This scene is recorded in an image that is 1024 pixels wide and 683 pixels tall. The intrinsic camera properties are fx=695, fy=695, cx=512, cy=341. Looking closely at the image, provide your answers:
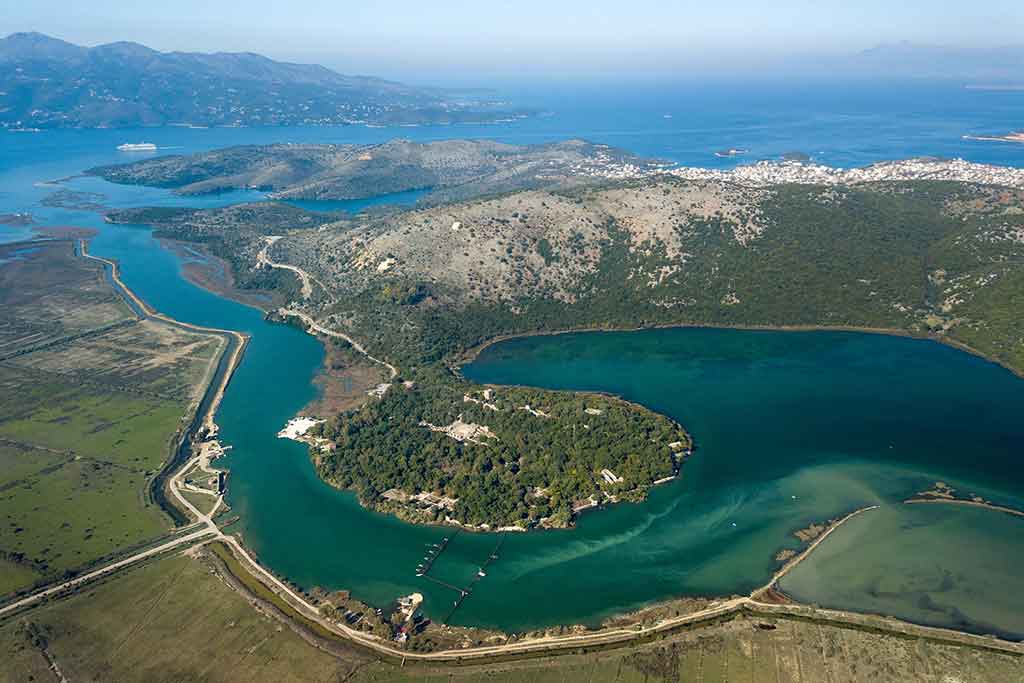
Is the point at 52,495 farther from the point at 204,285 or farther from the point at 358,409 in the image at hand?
the point at 204,285

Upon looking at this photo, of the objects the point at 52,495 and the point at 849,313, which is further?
the point at 849,313

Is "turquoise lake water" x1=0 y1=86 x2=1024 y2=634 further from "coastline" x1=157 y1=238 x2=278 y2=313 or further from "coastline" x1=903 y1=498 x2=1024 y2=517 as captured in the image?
"coastline" x1=157 y1=238 x2=278 y2=313

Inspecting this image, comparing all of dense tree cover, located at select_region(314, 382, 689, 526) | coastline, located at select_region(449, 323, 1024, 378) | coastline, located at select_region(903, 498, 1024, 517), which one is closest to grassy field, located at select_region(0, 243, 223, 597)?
dense tree cover, located at select_region(314, 382, 689, 526)

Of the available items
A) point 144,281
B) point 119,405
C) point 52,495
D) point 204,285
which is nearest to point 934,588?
point 52,495

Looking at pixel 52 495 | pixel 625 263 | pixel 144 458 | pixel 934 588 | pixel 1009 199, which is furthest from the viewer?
pixel 1009 199

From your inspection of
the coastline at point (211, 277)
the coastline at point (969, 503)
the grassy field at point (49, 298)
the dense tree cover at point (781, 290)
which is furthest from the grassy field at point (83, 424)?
the coastline at point (969, 503)

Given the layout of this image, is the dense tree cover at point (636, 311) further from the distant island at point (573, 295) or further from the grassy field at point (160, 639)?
the grassy field at point (160, 639)

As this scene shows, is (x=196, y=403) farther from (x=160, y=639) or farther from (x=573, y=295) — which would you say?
(x=573, y=295)
